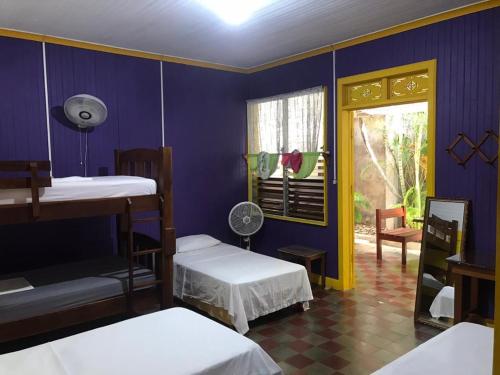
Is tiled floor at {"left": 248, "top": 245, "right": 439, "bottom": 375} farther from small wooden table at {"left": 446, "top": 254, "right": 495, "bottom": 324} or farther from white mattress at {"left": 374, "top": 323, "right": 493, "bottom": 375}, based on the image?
white mattress at {"left": 374, "top": 323, "right": 493, "bottom": 375}

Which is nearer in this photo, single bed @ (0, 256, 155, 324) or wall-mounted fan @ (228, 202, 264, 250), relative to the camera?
single bed @ (0, 256, 155, 324)

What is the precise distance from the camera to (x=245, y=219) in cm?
538

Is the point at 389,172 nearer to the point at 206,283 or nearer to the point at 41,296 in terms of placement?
the point at 206,283

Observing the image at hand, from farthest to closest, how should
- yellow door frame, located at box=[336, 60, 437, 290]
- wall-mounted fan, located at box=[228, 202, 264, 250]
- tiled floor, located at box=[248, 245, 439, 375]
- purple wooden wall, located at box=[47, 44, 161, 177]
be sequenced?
wall-mounted fan, located at box=[228, 202, 264, 250] → purple wooden wall, located at box=[47, 44, 161, 177] → yellow door frame, located at box=[336, 60, 437, 290] → tiled floor, located at box=[248, 245, 439, 375]

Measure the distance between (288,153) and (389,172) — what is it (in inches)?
140

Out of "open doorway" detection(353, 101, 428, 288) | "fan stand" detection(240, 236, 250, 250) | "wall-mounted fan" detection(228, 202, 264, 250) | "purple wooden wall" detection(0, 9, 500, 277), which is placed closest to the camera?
"purple wooden wall" detection(0, 9, 500, 277)

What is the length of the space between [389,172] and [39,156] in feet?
20.9

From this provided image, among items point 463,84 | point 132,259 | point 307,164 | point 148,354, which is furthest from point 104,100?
point 463,84

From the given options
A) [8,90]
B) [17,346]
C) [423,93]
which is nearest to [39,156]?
[8,90]

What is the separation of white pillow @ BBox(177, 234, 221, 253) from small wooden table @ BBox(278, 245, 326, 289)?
94 centimetres

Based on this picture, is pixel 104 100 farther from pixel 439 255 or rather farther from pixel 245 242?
pixel 439 255

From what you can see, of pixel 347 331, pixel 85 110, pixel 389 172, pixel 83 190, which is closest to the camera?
pixel 83 190

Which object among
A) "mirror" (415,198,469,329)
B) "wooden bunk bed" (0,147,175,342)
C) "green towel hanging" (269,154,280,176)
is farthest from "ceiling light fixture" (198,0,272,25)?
"mirror" (415,198,469,329)

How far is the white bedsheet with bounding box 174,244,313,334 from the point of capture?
3.81m
